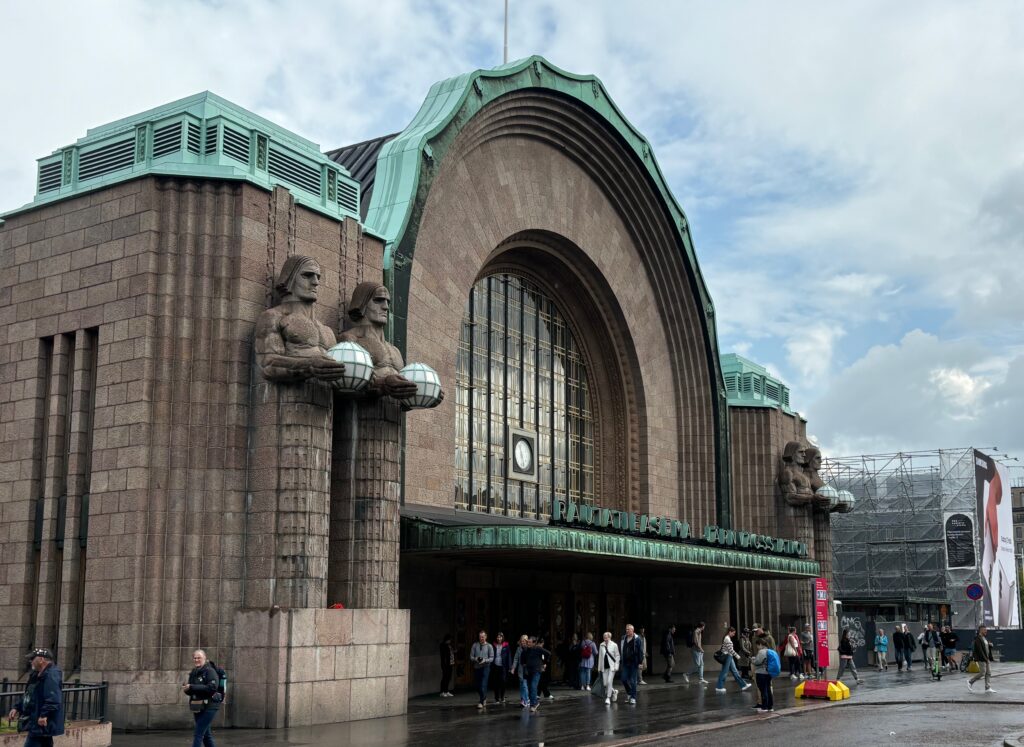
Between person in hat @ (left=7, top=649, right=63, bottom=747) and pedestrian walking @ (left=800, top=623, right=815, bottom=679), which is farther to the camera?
pedestrian walking @ (left=800, top=623, right=815, bottom=679)

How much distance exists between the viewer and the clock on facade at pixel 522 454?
3344 cm

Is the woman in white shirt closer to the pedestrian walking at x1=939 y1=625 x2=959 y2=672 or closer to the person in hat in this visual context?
the person in hat

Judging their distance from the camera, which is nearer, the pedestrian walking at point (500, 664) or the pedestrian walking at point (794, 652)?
the pedestrian walking at point (500, 664)

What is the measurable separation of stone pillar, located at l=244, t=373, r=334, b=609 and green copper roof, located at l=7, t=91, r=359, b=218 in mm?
4429

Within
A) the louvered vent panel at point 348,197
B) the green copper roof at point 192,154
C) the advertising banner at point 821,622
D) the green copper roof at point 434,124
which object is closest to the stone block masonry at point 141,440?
the green copper roof at point 192,154

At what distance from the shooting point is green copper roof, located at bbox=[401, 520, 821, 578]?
24.0 m

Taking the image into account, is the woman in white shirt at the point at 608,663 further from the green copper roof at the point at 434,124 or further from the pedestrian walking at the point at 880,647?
the pedestrian walking at the point at 880,647

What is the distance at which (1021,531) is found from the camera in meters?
120

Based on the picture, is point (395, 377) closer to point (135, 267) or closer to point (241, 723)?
point (135, 267)

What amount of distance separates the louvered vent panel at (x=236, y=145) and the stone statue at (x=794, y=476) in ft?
88.2

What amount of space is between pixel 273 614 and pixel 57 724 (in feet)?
25.4

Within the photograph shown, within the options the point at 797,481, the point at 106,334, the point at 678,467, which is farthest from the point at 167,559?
the point at 797,481

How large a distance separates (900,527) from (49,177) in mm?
54136

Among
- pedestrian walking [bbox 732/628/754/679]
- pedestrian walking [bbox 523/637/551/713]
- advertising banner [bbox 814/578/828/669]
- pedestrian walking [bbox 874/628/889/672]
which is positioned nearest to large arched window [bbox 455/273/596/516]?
pedestrian walking [bbox 732/628/754/679]
